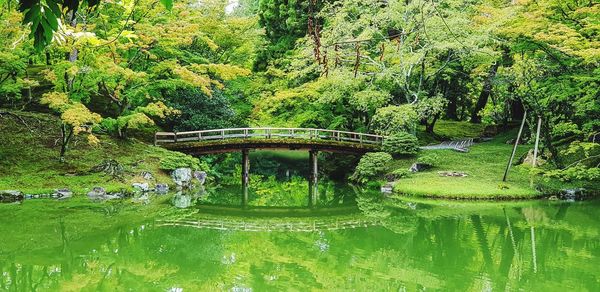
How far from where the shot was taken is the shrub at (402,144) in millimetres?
23500

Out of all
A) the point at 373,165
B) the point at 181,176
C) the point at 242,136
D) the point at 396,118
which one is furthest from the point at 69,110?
the point at 396,118

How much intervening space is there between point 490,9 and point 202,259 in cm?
1771

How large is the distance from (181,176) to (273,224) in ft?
25.8

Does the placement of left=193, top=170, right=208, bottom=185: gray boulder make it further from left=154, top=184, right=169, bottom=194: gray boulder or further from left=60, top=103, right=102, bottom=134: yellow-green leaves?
left=60, top=103, right=102, bottom=134: yellow-green leaves

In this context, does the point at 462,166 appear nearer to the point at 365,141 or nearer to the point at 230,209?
the point at 365,141

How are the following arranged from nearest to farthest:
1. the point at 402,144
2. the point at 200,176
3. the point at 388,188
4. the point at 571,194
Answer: the point at 571,194 → the point at 388,188 → the point at 200,176 → the point at 402,144

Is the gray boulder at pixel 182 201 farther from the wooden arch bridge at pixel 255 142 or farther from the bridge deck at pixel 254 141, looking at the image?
the bridge deck at pixel 254 141

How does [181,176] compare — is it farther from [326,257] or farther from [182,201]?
[326,257]

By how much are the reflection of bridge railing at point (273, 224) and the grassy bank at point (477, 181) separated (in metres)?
5.77

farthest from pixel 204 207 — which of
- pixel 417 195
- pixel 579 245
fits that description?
pixel 579 245

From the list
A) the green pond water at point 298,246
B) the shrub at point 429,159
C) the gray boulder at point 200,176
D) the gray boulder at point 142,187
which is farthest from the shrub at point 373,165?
the gray boulder at point 142,187

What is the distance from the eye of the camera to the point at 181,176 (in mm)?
20750

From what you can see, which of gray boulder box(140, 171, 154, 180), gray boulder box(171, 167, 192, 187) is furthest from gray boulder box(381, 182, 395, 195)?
gray boulder box(140, 171, 154, 180)

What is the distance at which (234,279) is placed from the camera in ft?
27.0
